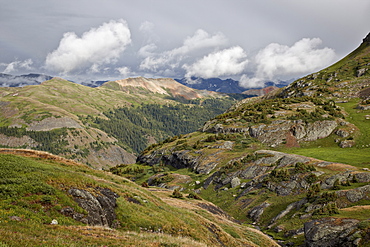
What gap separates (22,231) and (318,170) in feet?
160

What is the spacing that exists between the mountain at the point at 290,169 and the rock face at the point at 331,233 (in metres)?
0.10

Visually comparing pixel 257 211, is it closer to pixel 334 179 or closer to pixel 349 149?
pixel 334 179

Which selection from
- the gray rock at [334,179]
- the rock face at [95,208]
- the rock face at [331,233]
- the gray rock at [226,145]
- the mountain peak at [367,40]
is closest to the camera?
the rock face at [95,208]

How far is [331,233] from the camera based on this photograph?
25.7 meters

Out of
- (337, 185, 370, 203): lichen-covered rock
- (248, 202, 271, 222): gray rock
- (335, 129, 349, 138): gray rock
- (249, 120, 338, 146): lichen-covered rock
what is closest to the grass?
(335, 129, 349, 138): gray rock

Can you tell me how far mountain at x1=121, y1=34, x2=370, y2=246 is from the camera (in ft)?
102

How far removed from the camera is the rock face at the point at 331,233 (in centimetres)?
2381

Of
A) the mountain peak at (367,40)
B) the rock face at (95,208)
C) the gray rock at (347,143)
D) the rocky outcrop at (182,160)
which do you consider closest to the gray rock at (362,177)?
the gray rock at (347,143)

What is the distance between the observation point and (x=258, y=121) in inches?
3428

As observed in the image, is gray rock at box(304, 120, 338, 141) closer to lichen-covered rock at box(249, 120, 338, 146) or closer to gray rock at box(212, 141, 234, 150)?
lichen-covered rock at box(249, 120, 338, 146)

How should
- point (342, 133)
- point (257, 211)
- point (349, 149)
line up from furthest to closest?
1. point (342, 133)
2. point (349, 149)
3. point (257, 211)

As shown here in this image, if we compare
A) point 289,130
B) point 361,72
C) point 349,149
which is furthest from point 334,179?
point 361,72

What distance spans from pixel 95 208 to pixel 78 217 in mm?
1897

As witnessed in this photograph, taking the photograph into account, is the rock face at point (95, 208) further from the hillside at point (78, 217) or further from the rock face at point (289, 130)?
the rock face at point (289, 130)
